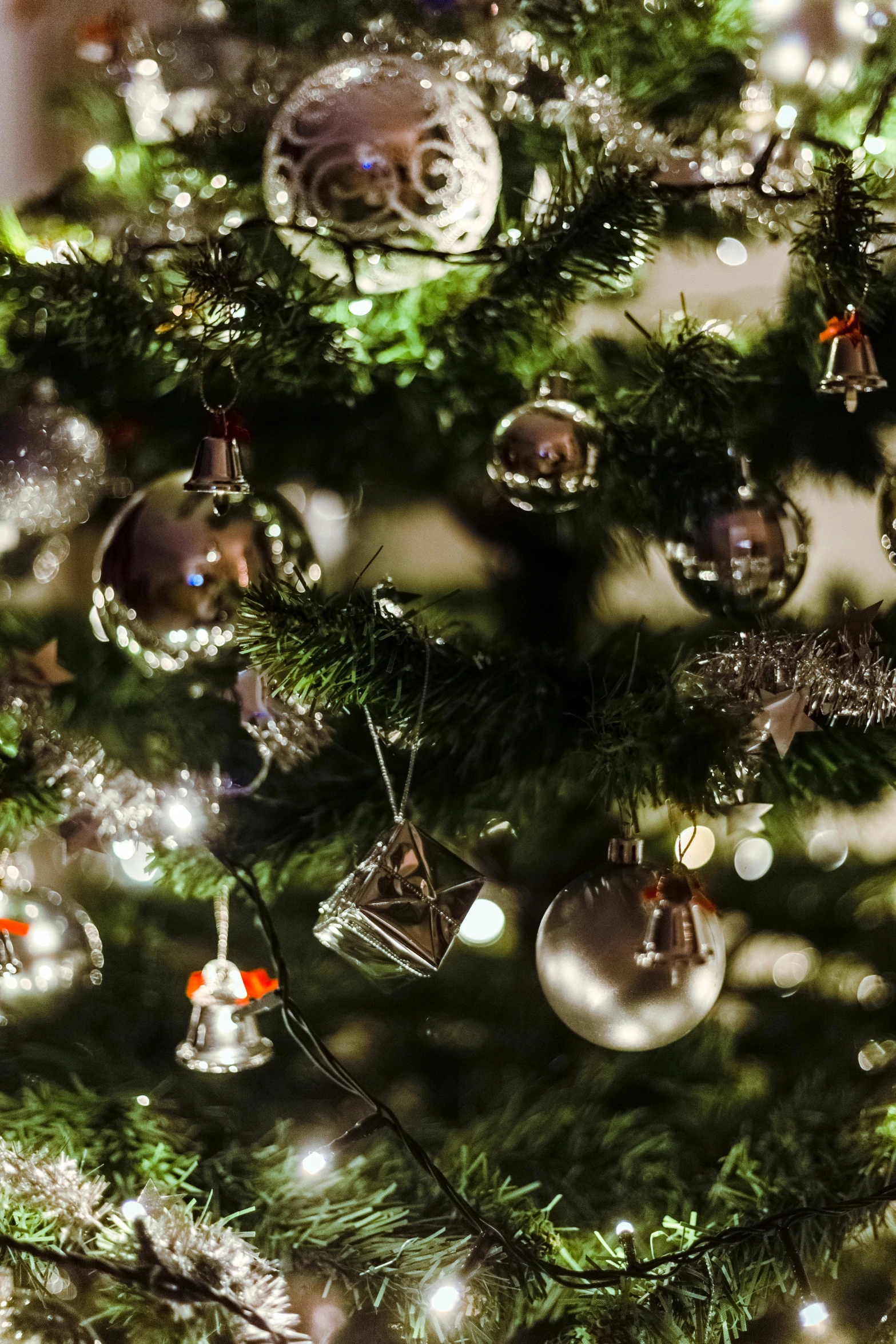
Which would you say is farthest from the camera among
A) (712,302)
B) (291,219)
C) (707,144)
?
(712,302)

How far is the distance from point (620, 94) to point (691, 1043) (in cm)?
66

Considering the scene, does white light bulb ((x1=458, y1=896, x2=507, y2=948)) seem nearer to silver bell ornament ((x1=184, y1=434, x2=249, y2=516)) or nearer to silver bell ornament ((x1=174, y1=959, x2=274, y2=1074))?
silver bell ornament ((x1=174, y1=959, x2=274, y2=1074))

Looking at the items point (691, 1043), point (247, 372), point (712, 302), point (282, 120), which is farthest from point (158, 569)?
point (712, 302)

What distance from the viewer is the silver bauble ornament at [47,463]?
2.46 ft

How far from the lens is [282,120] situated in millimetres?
571

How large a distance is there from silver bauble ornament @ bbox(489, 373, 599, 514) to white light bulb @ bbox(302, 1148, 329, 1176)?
16.0 inches

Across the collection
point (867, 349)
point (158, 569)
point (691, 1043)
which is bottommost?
point (691, 1043)

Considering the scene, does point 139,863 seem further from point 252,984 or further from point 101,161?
point 101,161

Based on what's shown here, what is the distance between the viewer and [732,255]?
1.03 meters

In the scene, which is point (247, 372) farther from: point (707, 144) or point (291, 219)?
point (707, 144)

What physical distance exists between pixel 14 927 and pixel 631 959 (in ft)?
1.30

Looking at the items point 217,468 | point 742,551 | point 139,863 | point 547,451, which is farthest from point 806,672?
point 139,863

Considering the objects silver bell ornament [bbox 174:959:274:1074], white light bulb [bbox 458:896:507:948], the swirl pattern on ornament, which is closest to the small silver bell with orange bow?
silver bell ornament [bbox 174:959:274:1074]

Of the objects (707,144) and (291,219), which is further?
(707,144)
